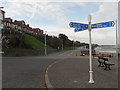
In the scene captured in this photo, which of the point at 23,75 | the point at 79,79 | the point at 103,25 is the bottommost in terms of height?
the point at 23,75

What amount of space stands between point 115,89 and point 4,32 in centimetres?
3496

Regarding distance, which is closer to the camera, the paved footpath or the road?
the paved footpath

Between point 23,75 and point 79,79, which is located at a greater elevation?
point 79,79

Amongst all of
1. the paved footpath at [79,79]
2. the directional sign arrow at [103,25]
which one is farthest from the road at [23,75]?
the directional sign arrow at [103,25]

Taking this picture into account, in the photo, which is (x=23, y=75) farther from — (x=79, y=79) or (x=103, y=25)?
(x=103, y=25)

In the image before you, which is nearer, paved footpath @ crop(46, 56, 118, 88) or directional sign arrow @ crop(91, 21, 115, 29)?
paved footpath @ crop(46, 56, 118, 88)

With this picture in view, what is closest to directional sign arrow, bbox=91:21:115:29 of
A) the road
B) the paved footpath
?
the paved footpath

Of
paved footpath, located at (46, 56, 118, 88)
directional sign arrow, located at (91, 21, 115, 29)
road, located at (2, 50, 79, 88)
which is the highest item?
directional sign arrow, located at (91, 21, 115, 29)

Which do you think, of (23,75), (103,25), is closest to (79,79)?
(103,25)

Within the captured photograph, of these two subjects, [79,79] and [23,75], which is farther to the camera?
[23,75]

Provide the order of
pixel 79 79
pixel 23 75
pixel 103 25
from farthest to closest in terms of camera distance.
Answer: pixel 23 75, pixel 79 79, pixel 103 25

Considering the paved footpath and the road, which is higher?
the paved footpath

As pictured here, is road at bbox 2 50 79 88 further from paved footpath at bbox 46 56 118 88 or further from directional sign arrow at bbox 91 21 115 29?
directional sign arrow at bbox 91 21 115 29

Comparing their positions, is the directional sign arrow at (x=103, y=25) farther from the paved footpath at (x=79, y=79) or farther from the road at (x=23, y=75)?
the road at (x=23, y=75)
